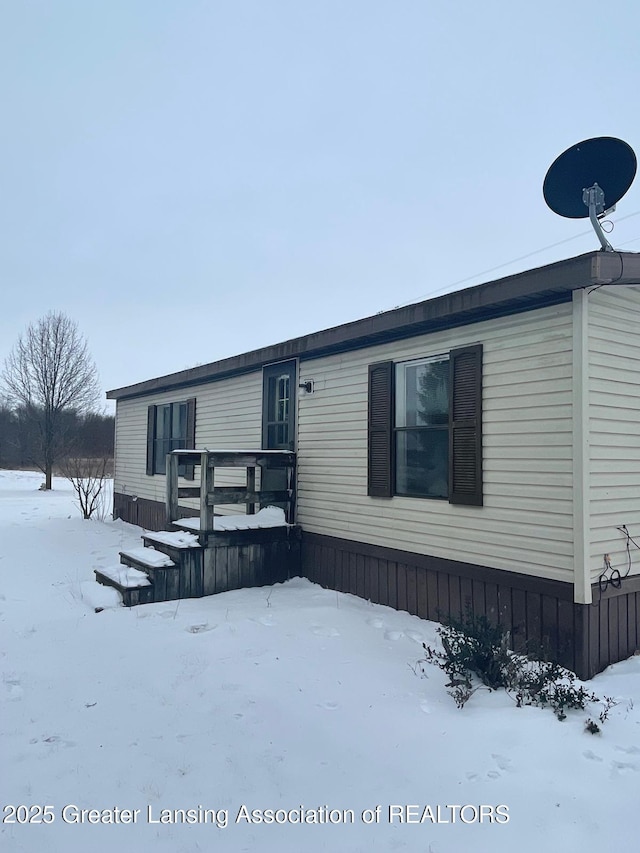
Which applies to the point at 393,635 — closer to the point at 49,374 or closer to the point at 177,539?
the point at 177,539

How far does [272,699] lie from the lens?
3432 millimetres

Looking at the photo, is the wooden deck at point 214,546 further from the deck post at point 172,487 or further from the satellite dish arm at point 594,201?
the satellite dish arm at point 594,201

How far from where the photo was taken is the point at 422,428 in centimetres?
548

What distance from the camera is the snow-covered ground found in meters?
2.31

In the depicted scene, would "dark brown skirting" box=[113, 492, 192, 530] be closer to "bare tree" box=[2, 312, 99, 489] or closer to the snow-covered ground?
the snow-covered ground

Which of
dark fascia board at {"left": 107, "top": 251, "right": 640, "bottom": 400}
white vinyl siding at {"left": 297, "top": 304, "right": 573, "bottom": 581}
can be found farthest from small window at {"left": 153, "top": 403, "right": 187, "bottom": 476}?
white vinyl siding at {"left": 297, "top": 304, "right": 573, "bottom": 581}

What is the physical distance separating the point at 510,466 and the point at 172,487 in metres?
4.22

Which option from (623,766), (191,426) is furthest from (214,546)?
(623,766)

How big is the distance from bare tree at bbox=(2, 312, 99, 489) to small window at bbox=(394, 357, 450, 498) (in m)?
21.4

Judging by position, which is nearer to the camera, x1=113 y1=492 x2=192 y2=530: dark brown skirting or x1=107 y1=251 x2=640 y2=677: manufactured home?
x1=107 y1=251 x2=640 y2=677: manufactured home

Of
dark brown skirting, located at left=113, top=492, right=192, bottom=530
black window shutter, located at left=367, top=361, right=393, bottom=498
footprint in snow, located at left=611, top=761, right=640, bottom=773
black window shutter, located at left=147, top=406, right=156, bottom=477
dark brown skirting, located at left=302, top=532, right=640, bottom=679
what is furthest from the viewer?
black window shutter, located at left=147, top=406, right=156, bottom=477

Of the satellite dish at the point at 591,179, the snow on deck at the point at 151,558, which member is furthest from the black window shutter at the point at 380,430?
the snow on deck at the point at 151,558

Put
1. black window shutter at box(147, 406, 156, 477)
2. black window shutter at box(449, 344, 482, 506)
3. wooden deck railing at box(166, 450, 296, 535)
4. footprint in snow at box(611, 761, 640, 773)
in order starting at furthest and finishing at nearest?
black window shutter at box(147, 406, 156, 477) < wooden deck railing at box(166, 450, 296, 535) < black window shutter at box(449, 344, 482, 506) < footprint in snow at box(611, 761, 640, 773)

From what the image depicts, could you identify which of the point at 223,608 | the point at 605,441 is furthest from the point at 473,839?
the point at 223,608
